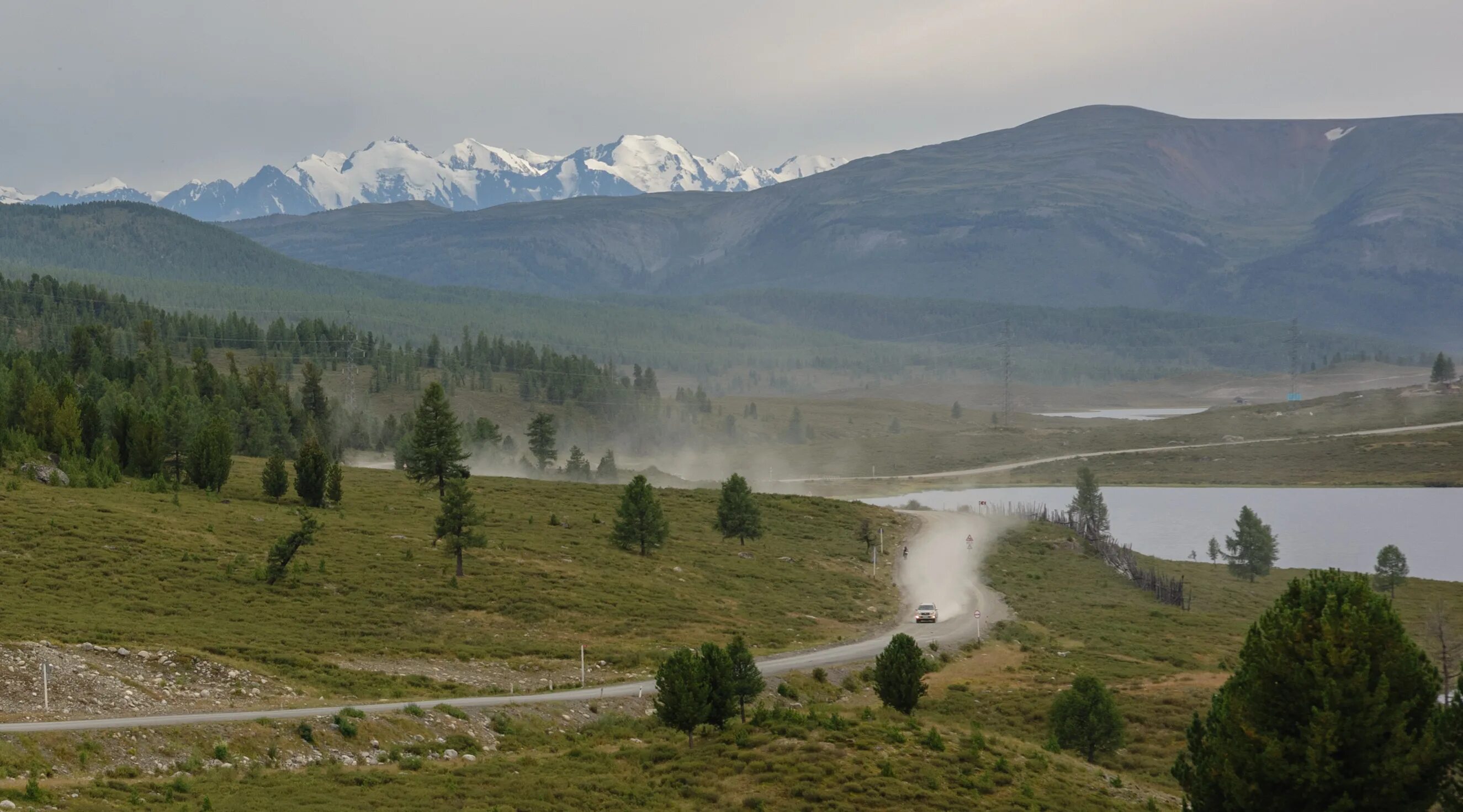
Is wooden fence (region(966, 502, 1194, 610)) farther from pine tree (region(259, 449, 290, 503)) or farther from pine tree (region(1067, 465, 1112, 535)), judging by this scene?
pine tree (region(259, 449, 290, 503))

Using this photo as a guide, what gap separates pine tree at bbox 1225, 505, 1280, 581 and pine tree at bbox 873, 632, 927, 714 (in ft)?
281

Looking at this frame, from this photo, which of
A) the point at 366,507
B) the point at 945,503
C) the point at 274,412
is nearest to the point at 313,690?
the point at 366,507

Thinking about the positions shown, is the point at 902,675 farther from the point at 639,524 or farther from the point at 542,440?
the point at 542,440

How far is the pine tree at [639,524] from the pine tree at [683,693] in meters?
46.3

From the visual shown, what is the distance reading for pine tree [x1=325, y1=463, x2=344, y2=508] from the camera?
8856 centimetres

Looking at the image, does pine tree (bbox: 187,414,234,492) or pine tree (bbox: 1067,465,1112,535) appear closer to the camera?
pine tree (bbox: 187,414,234,492)

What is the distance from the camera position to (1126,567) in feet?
366

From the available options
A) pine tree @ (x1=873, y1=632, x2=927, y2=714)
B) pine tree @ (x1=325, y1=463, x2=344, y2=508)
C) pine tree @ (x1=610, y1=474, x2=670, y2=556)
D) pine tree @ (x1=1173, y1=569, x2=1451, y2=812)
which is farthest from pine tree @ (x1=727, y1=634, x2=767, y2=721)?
pine tree @ (x1=325, y1=463, x2=344, y2=508)

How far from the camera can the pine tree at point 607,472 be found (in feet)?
534

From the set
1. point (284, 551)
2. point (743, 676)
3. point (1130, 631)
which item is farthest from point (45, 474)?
Answer: point (1130, 631)

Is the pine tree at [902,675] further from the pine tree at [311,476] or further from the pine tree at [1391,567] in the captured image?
the pine tree at [1391,567]

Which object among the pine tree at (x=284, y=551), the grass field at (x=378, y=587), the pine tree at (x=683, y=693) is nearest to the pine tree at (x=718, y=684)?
the pine tree at (x=683, y=693)

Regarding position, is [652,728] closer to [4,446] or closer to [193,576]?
[193,576]

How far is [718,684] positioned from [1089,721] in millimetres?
16905
